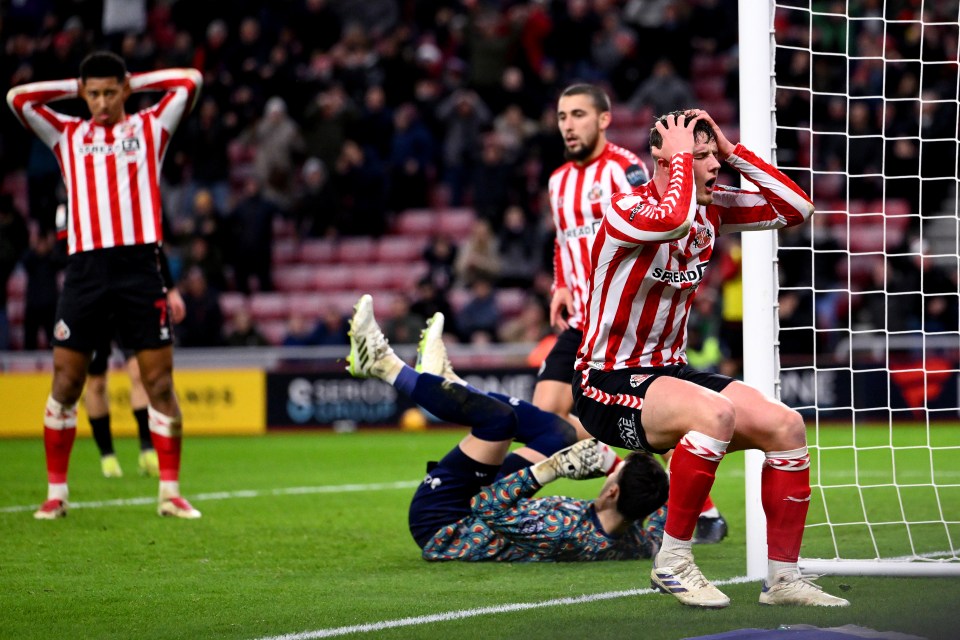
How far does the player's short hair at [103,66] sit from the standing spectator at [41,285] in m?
8.91

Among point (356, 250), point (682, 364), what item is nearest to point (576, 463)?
point (682, 364)

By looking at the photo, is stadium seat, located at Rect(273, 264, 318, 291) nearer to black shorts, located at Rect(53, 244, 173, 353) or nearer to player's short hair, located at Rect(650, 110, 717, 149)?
black shorts, located at Rect(53, 244, 173, 353)

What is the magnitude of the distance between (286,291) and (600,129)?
12621 mm

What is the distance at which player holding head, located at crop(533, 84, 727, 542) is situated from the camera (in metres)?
7.12

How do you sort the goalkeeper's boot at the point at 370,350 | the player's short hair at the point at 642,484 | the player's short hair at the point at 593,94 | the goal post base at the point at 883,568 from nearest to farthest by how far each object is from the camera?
the goal post base at the point at 883,568
the player's short hair at the point at 642,484
the goalkeeper's boot at the point at 370,350
the player's short hair at the point at 593,94

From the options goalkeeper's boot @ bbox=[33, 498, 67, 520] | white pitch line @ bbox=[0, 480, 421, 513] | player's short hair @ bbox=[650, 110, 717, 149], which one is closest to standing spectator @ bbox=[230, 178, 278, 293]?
white pitch line @ bbox=[0, 480, 421, 513]

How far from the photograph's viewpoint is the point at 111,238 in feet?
24.8

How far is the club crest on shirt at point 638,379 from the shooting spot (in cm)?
496

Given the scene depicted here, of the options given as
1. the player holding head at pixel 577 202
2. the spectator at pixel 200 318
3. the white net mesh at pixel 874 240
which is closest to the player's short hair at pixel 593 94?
the player holding head at pixel 577 202

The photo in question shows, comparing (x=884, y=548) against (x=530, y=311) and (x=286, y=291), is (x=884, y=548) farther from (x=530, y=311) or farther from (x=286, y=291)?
(x=286, y=291)

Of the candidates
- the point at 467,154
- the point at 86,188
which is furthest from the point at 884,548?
the point at 467,154

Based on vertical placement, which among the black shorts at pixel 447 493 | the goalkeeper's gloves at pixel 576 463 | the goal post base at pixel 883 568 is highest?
the goalkeeper's gloves at pixel 576 463

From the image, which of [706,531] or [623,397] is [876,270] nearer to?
[706,531]

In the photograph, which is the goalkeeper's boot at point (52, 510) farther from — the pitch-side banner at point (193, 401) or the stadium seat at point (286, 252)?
the stadium seat at point (286, 252)
